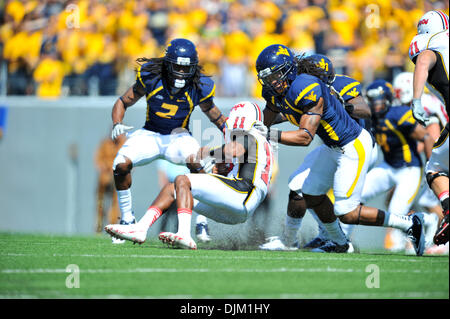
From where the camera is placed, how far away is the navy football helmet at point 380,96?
886 centimetres

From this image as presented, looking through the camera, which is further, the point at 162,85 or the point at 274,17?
the point at 274,17

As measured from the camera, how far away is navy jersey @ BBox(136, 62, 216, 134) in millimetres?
7574

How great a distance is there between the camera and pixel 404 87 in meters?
9.41

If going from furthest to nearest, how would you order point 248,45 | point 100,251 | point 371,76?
point 248,45, point 371,76, point 100,251

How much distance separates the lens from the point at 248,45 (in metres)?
11.8

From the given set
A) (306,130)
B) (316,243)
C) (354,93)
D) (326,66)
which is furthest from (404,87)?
(306,130)

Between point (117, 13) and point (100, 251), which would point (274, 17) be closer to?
point (117, 13)

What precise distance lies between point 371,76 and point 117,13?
14.7ft

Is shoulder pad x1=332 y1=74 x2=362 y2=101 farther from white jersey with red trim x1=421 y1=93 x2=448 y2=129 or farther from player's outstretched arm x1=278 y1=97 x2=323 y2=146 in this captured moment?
white jersey with red trim x1=421 y1=93 x2=448 y2=129

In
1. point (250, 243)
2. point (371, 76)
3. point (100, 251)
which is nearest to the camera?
point (100, 251)

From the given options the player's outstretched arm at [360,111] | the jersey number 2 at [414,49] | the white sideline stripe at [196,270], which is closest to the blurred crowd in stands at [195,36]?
the player's outstretched arm at [360,111]

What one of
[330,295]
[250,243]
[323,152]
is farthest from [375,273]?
[250,243]

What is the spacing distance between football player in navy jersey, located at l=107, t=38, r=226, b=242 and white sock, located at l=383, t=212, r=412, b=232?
2168mm

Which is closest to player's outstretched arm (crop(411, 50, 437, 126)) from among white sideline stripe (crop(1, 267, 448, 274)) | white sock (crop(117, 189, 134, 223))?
white sideline stripe (crop(1, 267, 448, 274))
